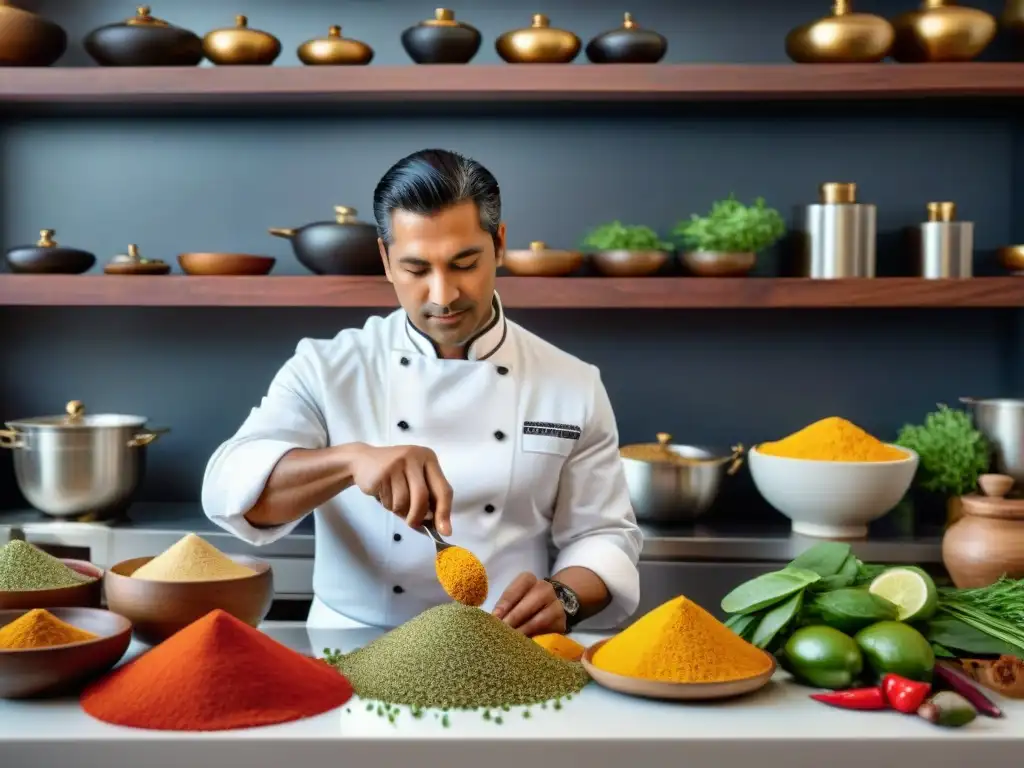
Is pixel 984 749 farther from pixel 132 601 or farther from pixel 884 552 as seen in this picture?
pixel 884 552

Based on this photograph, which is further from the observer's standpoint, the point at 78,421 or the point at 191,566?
the point at 78,421

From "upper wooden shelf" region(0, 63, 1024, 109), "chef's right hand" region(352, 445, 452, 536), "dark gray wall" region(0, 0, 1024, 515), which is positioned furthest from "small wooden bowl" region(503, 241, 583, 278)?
"chef's right hand" region(352, 445, 452, 536)

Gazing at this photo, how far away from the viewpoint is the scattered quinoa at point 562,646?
161 centimetres

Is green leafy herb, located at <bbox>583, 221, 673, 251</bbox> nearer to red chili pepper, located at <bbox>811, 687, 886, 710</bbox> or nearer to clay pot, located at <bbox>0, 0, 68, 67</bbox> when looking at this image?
clay pot, located at <bbox>0, 0, 68, 67</bbox>

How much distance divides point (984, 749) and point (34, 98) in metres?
2.86

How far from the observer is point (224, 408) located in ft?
11.2

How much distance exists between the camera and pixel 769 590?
1.58m

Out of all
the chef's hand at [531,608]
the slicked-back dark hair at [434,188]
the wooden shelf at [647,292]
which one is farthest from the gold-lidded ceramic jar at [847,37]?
the chef's hand at [531,608]

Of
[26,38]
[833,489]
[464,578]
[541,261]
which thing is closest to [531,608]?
[464,578]

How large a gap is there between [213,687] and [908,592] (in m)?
0.98

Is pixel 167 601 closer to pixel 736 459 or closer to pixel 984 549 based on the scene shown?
pixel 984 549

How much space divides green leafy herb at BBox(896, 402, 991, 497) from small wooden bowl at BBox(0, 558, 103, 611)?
86.5 inches

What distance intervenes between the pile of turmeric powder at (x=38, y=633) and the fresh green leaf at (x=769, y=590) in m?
0.89

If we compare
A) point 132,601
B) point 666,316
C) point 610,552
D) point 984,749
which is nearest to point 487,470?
point 610,552
